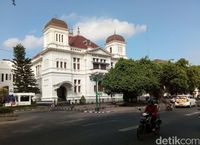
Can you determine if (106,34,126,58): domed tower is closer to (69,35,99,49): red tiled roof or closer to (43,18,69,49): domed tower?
(69,35,99,49): red tiled roof

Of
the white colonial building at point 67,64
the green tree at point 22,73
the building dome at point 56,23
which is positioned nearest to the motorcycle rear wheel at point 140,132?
the white colonial building at point 67,64

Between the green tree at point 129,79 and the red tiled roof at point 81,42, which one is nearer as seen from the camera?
the green tree at point 129,79

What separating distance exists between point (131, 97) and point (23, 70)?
2689 centimetres

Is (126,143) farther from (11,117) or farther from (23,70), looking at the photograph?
(23,70)

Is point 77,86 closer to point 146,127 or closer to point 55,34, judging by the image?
point 55,34

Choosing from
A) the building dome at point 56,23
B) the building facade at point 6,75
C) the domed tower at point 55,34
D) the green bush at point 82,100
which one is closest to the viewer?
the green bush at point 82,100

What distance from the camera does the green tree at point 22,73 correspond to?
211 feet

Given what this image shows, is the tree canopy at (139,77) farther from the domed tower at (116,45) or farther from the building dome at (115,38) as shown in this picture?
the building dome at (115,38)

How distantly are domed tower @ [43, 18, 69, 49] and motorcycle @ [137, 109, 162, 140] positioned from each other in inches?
1958

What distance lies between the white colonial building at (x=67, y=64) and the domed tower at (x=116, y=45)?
15.5 ft

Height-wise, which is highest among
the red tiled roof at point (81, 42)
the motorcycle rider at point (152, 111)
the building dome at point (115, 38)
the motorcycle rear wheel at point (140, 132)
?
the building dome at point (115, 38)

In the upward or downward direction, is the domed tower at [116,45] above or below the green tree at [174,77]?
above

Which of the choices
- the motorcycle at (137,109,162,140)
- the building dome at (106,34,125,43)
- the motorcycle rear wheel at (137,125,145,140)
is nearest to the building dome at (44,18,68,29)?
the building dome at (106,34,125,43)

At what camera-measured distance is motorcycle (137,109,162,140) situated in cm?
1208
